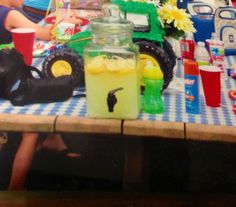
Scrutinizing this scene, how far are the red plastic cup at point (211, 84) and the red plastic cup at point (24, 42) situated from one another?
24.8 inches

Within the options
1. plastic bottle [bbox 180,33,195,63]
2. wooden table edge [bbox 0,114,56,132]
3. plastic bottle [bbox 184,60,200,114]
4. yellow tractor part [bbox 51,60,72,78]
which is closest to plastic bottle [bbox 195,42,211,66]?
plastic bottle [bbox 180,33,195,63]

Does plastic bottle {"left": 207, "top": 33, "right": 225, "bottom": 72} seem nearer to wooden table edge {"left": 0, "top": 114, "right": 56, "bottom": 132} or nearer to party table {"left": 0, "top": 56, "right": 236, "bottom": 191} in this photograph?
party table {"left": 0, "top": 56, "right": 236, "bottom": 191}

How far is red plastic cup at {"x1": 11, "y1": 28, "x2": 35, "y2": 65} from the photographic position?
1.45 m

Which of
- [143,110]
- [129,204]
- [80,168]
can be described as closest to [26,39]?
[143,110]

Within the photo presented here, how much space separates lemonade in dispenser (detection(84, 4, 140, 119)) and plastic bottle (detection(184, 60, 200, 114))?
0.16 metres

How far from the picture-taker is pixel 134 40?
4.24ft

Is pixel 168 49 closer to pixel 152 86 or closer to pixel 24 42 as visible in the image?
pixel 152 86

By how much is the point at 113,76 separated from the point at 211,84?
0.33 metres

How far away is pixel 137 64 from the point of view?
3.63 ft

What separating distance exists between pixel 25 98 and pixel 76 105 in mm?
152

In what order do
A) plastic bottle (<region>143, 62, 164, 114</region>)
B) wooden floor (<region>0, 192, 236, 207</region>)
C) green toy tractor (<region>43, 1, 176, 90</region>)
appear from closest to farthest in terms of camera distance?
1. plastic bottle (<region>143, 62, 164, 114</region>)
2. green toy tractor (<region>43, 1, 176, 90</region>)
3. wooden floor (<region>0, 192, 236, 207</region>)

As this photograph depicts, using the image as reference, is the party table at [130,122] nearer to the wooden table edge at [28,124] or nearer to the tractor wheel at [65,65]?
the wooden table edge at [28,124]

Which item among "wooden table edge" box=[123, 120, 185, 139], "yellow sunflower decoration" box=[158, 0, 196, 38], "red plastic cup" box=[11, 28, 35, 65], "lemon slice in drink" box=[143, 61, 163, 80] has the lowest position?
"wooden table edge" box=[123, 120, 185, 139]

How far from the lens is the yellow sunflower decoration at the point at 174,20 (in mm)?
1405
